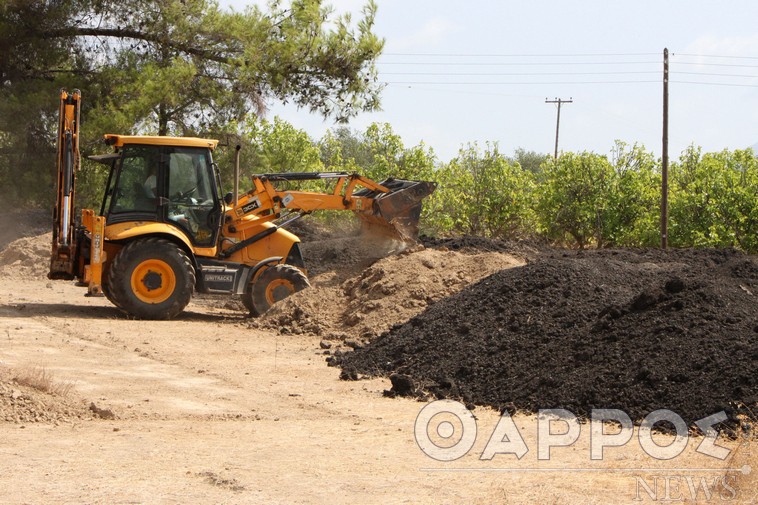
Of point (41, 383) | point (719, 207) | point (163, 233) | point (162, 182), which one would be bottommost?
point (41, 383)

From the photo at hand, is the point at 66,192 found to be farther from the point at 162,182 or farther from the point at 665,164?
the point at 665,164

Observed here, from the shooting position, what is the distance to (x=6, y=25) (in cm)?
2148

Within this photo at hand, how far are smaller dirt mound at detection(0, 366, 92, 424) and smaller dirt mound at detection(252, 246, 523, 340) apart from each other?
5.62 m

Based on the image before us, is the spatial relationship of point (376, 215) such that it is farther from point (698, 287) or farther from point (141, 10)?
point (141, 10)

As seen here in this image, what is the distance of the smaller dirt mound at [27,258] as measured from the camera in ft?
71.9

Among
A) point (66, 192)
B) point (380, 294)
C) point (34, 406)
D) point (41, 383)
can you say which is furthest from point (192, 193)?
point (34, 406)

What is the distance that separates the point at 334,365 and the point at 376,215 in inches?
193

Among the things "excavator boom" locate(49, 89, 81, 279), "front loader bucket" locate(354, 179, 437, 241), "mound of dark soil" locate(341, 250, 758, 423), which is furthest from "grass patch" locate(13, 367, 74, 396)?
"front loader bucket" locate(354, 179, 437, 241)

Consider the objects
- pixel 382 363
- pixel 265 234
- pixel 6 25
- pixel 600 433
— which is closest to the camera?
pixel 600 433

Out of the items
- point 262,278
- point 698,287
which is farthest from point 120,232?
point 698,287

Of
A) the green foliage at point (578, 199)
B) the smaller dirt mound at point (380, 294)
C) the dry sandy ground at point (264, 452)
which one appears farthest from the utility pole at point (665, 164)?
the dry sandy ground at point (264, 452)

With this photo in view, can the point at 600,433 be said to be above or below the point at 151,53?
below

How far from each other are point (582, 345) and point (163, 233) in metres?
7.19

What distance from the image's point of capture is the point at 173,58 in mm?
22203
